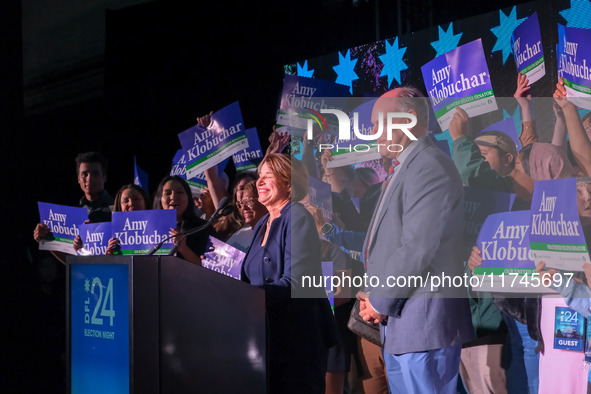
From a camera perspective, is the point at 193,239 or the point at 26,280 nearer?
the point at 193,239

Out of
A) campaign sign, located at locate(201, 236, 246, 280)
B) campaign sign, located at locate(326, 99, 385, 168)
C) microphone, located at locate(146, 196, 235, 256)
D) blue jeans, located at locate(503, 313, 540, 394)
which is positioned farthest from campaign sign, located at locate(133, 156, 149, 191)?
blue jeans, located at locate(503, 313, 540, 394)

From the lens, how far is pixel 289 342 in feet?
8.51

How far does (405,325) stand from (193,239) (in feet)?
5.74

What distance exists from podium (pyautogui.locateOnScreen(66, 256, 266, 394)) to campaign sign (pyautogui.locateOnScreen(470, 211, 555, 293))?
1070mm

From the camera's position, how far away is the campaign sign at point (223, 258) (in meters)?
4.09

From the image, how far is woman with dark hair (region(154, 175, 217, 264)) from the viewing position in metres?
4.26

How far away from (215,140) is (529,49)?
2201 mm

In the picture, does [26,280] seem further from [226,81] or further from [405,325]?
[405,325]

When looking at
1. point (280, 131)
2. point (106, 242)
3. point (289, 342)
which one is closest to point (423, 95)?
point (280, 131)

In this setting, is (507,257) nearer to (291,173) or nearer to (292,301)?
(292,301)

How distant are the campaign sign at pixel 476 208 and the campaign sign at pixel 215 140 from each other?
5.84 feet

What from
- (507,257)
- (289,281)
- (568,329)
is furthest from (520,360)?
(289,281)

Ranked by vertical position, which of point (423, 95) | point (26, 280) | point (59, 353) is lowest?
point (59, 353)

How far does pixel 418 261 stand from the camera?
2.95 metres
